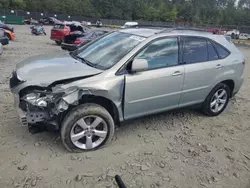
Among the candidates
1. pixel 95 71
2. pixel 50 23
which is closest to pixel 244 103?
pixel 95 71

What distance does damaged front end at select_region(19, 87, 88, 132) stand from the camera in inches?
116

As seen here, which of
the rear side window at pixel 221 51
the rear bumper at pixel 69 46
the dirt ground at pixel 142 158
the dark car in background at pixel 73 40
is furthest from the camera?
the dark car in background at pixel 73 40

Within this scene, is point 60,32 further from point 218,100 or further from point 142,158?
point 142,158

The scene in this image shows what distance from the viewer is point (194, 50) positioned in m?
4.03

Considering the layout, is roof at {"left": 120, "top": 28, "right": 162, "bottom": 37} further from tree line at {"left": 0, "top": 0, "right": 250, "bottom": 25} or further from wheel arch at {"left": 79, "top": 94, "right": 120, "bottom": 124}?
tree line at {"left": 0, "top": 0, "right": 250, "bottom": 25}

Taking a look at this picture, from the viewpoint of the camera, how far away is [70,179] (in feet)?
9.16

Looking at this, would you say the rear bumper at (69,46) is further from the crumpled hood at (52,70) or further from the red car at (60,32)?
the crumpled hood at (52,70)

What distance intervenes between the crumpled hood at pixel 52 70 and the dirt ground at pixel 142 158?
967 millimetres

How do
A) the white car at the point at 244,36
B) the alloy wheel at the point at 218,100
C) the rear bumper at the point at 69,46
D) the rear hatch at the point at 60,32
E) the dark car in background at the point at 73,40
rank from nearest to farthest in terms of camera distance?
1. the alloy wheel at the point at 218,100
2. the rear bumper at the point at 69,46
3. the dark car in background at the point at 73,40
4. the rear hatch at the point at 60,32
5. the white car at the point at 244,36

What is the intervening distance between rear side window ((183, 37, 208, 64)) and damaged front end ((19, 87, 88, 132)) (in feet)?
6.32

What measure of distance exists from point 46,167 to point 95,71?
4.53ft

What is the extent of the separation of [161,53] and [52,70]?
1648mm

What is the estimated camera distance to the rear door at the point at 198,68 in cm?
391

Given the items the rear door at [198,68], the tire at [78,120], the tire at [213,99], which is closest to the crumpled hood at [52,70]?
the tire at [78,120]
